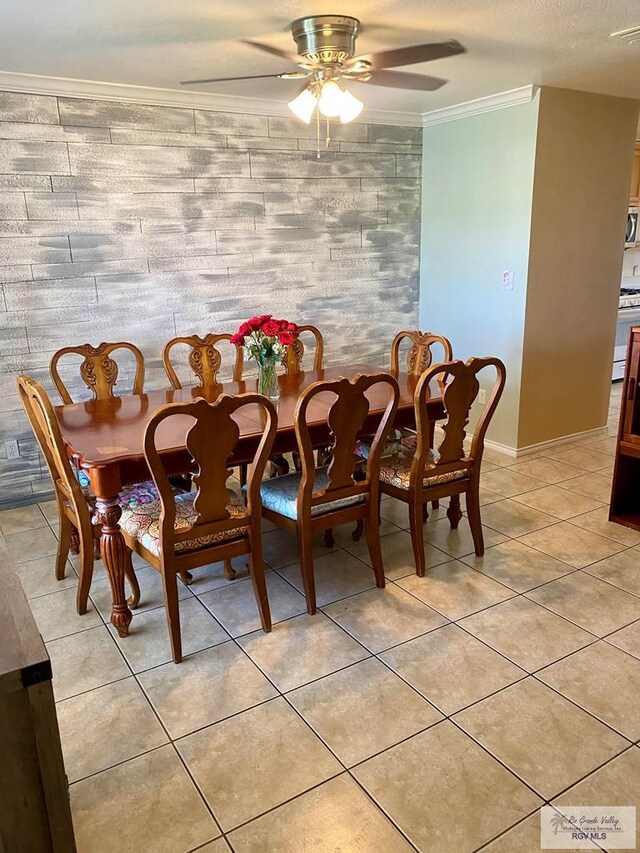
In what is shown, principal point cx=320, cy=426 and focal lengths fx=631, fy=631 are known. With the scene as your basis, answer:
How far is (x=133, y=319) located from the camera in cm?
386

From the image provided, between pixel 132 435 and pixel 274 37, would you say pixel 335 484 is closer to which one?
pixel 132 435

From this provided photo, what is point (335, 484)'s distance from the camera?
2627 millimetres

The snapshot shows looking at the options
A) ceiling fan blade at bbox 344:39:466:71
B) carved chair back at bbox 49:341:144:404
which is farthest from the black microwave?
carved chair back at bbox 49:341:144:404

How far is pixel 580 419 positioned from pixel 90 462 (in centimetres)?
370

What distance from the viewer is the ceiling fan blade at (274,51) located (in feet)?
9.15

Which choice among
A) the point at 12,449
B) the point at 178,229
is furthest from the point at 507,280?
the point at 12,449

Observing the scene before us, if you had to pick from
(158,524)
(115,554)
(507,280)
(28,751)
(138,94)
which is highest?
(138,94)

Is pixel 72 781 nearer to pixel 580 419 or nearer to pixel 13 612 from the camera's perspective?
pixel 13 612

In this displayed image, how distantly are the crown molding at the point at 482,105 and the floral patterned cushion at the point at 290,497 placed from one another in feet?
8.81

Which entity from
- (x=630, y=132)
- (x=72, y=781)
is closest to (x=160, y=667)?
(x=72, y=781)

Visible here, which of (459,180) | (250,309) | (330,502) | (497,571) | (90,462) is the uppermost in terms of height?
(459,180)

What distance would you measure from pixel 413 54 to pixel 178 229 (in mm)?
1691

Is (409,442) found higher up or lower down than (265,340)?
lower down

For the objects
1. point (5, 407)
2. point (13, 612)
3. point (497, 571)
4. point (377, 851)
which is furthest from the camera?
point (5, 407)
